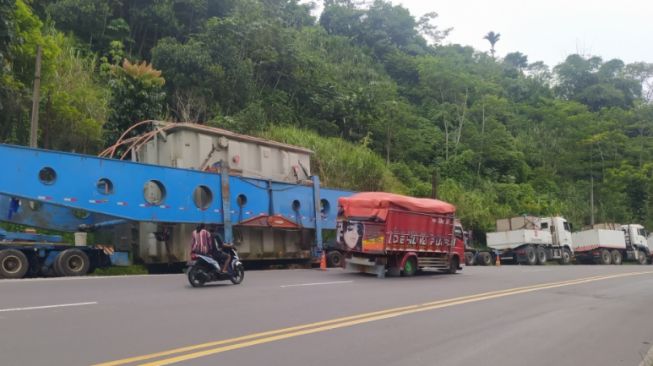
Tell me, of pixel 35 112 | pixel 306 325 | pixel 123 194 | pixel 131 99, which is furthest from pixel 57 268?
pixel 131 99

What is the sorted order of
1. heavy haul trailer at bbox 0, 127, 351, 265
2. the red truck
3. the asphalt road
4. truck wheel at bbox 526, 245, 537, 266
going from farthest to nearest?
1. truck wheel at bbox 526, 245, 537, 266
2. the red truck
3. heavy haul trailer at bbox 0, 127, 351, 265
4. the asphalt road

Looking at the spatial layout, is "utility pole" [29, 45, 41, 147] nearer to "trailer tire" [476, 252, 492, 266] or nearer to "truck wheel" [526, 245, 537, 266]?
"trailer tire" [476, 252, 492, 266]

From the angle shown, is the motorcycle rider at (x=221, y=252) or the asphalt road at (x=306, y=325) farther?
the motorcycle rider at (x=221, y=252)

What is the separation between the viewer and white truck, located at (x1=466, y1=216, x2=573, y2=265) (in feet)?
99.3

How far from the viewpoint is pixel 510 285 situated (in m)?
14.5

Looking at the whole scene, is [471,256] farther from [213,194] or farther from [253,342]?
[253,342]

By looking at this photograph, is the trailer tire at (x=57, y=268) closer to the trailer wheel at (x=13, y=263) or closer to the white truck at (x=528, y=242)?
the trailer wheel at (x=13, y=263)

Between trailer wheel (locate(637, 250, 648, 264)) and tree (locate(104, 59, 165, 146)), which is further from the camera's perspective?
trailer wheel (locate(637, 250, 648, 264))

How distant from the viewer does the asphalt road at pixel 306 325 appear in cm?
591

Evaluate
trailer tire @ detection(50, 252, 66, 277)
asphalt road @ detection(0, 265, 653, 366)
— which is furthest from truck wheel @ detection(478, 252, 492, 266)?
trailer tire @ detection(50, 252, 66, 277)

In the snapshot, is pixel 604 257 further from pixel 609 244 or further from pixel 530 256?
pixel 530 256

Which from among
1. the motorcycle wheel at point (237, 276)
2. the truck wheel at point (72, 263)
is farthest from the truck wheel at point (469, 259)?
the truck wheel at point (72, 263)

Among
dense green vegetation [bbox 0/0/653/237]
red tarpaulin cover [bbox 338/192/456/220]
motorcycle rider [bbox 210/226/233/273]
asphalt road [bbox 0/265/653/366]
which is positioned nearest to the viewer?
asphalt road [bbox 0/265/653/366]

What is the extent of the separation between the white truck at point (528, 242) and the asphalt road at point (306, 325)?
18.0 metres
